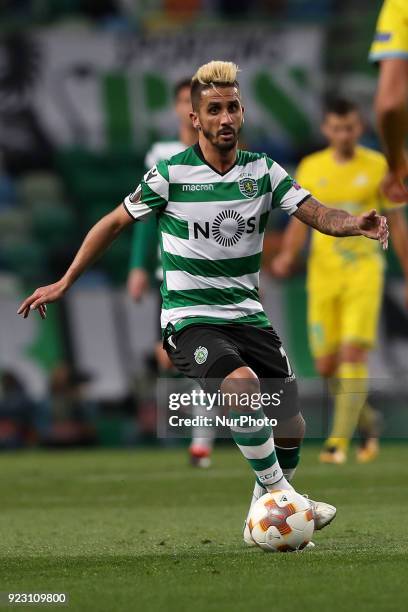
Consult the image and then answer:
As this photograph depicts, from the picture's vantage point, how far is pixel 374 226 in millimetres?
5609

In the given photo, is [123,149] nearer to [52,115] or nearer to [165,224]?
[52,115]

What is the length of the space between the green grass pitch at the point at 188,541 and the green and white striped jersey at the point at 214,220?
3.51 ft

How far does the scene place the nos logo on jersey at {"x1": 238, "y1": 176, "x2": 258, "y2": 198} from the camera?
246 inches

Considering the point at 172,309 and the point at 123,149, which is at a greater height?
the point at 172,309

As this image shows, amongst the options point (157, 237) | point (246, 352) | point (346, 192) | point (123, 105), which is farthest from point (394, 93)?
point (123, 105)

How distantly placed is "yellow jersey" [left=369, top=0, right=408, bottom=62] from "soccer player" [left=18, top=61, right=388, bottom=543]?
1.28 m

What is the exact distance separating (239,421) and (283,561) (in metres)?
0.79

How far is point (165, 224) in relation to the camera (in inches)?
253

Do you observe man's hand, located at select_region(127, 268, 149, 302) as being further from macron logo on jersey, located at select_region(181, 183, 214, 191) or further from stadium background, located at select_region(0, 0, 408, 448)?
stadium background, located at select_region(0, 0, 408, 448)

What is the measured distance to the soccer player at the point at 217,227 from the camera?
6.21 meters

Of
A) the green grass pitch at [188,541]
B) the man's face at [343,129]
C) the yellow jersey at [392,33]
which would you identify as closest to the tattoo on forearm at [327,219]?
the yellow jersey at [392,33]

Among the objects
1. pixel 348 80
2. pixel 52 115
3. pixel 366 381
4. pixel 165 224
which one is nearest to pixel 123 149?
pixel 52 115

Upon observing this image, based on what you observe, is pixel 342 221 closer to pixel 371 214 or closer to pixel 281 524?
pixel 371 214

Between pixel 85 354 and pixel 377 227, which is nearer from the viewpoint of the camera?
pixel 377 227
